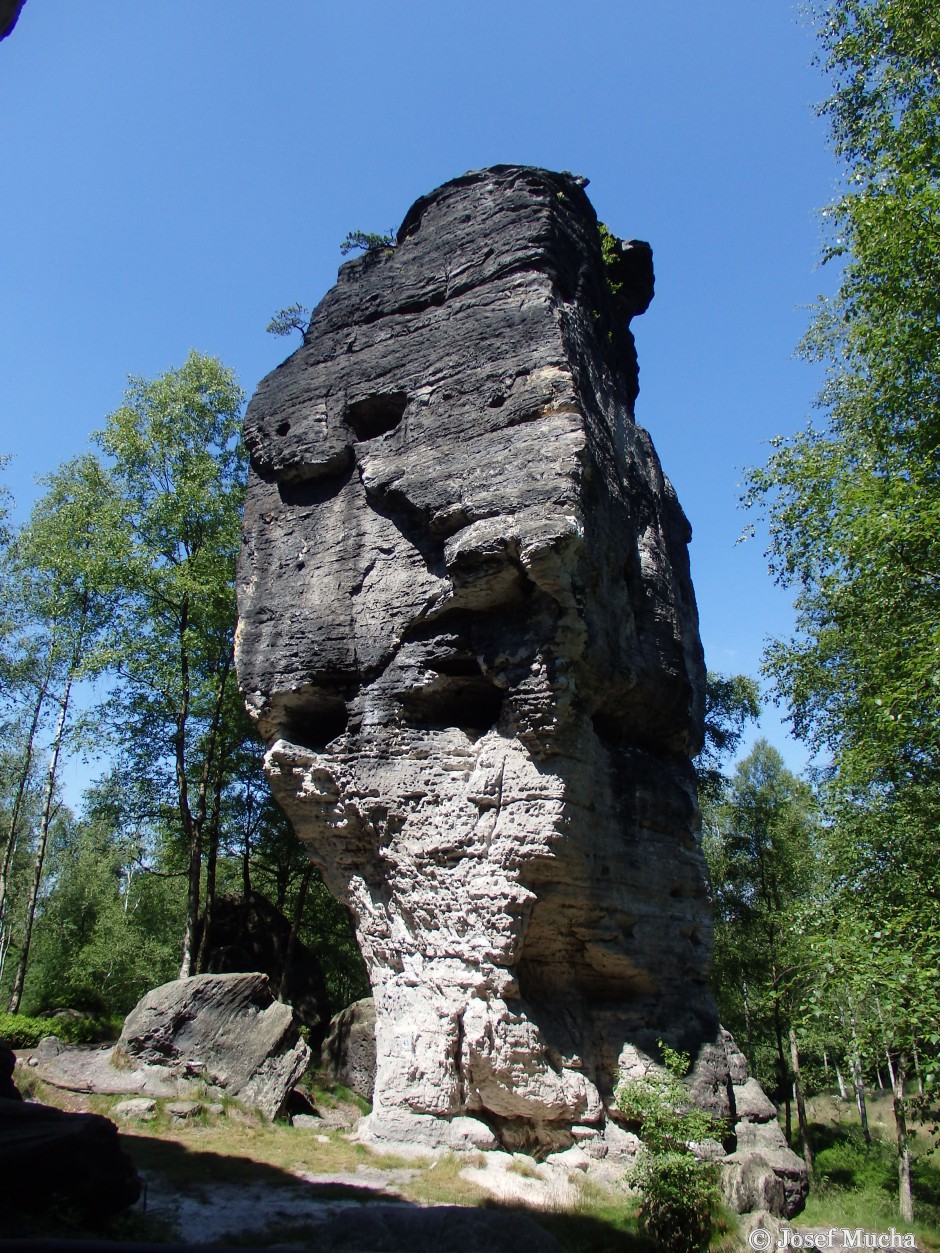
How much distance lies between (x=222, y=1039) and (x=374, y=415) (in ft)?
33.1

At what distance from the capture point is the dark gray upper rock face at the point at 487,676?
10.2 metres

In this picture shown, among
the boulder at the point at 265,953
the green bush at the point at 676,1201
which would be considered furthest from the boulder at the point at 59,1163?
the boulder at the point at 265,953

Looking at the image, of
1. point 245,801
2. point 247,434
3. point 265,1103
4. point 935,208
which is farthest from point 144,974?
point 935,208

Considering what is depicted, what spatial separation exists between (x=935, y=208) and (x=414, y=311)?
26.0 feet

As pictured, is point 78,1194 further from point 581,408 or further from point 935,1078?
point 581,408

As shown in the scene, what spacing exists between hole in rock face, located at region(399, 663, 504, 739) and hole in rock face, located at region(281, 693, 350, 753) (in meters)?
→ 1.42

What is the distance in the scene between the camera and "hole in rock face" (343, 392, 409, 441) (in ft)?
43.8

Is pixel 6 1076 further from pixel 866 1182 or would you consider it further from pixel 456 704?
pixel 866 1182

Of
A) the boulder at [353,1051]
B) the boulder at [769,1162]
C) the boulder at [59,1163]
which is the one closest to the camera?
the boulder at [59,1163]

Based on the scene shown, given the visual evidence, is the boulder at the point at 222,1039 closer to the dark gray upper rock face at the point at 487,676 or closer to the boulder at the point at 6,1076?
the dark gray upper rock face at the point at 487,676

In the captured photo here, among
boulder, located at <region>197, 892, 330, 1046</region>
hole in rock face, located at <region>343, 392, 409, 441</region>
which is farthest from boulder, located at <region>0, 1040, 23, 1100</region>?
boulder, located at <region>197, 892, 330, 1046</region>

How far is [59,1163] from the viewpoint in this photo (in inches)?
243

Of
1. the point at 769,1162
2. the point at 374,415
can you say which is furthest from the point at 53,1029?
the point at 374,415

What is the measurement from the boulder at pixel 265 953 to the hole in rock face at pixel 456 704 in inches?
380
